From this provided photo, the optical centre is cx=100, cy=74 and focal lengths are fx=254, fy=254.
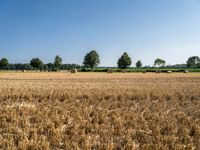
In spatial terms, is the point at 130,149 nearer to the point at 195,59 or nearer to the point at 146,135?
the point at 146,135

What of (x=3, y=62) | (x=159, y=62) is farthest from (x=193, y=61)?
(x=3, y=62)

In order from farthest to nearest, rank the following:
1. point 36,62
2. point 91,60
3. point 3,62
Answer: point 3,62
point 36,62
point 91,60

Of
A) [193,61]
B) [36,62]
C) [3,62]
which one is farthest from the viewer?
[193,61]

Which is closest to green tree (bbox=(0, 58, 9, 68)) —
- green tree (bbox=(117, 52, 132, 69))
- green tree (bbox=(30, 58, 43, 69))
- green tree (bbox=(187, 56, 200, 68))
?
green tree (bbox=(30, 58, 43, 69))

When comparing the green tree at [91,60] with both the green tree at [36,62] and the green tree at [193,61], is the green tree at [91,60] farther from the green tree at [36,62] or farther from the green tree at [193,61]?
the green tree at [193,61]

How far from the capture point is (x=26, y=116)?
29.2 feet

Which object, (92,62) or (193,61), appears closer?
(92,62)

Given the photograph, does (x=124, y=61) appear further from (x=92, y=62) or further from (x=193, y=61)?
(x=193, y=61)

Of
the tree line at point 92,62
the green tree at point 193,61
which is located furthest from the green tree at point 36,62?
the green tree at point 193,61

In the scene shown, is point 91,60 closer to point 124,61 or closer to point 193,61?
point 124,61

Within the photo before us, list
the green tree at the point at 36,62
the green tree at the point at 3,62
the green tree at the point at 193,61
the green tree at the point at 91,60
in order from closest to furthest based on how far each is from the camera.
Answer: the green tree at the point at 91,60
the green tree at the point at 36,62
the green tree at the point at 3,62
the green tree at the point at 193,61

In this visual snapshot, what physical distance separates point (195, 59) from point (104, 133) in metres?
156

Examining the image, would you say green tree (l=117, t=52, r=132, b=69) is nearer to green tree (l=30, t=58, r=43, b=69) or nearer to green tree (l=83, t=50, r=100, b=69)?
green tree (l=83, t=50, r=100, b=69)

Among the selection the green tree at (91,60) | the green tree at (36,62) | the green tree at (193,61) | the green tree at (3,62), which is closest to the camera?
the green tree at (91,60)
